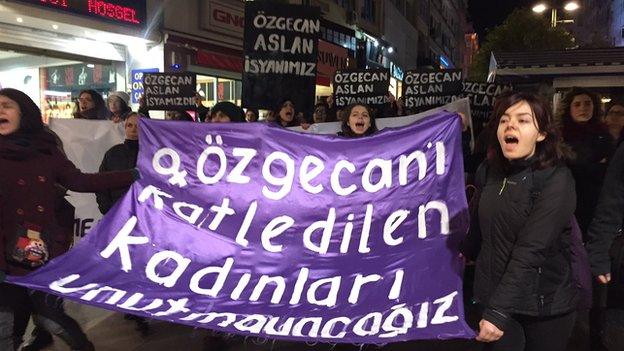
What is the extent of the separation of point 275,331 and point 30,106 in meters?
2.01

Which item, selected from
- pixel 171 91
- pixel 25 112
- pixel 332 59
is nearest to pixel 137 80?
pixel 171 91

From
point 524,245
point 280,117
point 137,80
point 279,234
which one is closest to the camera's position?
point 524,245

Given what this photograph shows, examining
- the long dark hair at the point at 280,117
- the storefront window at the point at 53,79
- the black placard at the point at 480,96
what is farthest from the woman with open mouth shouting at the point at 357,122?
the storefront window at the point at 53,79

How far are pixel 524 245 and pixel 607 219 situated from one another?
113cm

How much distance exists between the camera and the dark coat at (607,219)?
3.20 meters

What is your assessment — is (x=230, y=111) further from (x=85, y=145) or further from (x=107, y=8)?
(x=107, y=8)

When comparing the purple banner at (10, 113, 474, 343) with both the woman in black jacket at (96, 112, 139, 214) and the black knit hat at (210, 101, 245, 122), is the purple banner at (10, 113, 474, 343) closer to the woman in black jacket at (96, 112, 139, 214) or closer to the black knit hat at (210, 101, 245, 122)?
the woman in black jacket at (96, 112, 139, 214)

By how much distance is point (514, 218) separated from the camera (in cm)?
254

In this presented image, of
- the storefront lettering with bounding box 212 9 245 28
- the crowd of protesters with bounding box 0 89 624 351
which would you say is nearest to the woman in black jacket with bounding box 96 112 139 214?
the crowd of protesters with bounding box 0 89 624 351

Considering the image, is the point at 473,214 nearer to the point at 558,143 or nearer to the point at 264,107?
the point at 558,143

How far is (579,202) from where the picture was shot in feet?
14.1

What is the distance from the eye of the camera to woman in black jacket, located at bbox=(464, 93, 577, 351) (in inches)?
97.2

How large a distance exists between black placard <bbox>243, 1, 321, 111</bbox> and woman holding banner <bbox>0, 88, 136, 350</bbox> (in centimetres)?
292

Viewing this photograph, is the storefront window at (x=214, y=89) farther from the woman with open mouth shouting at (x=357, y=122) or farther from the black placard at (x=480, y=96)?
the woman with open mouth shouting at (x=357, y=122)
